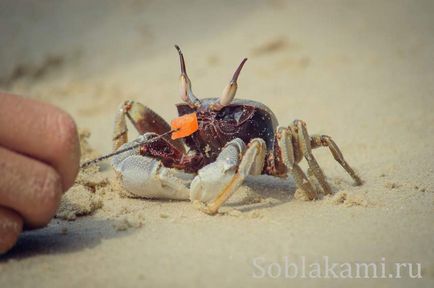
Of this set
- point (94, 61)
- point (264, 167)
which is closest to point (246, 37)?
point (94, 61)

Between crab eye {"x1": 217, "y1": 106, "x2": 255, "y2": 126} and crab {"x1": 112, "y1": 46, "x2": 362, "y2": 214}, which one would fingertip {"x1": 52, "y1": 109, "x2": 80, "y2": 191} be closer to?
crab {"x1": 112, "y1": 46, "x2": 362, "y2": 214}

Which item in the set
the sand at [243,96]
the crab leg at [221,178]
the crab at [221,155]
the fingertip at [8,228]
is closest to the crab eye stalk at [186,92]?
the crab at [221,155]

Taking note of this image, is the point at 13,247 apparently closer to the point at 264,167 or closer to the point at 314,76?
the point at 264,167

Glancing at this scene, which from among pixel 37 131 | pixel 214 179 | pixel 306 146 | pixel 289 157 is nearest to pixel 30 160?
pixel 37 131

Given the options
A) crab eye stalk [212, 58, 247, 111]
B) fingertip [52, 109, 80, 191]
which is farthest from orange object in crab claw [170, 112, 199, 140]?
fingertip [52, 109, 80, 191]

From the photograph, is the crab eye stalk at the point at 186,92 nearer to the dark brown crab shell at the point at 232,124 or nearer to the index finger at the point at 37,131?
the dark brown crab shell at the point at 232,124

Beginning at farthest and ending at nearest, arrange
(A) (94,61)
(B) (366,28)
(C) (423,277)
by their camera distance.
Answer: (A) (94,61) → (B) (366,28) → (C) (423,277)
